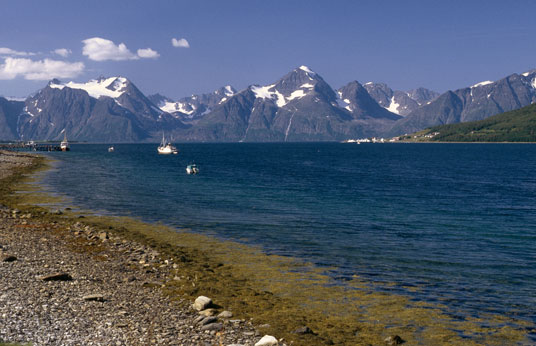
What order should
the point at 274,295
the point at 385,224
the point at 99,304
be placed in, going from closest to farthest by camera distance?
the point at 99,304, the point at 274,295, the point at 385,224

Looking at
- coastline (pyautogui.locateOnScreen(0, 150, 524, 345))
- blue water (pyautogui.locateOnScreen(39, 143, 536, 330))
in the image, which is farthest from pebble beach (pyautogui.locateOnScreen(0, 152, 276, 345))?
blue water (pyautogui.locateOnScreen(39, 143, 536, 330))

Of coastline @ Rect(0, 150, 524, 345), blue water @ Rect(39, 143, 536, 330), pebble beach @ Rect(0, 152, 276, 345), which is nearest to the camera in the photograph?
pebble beach @ Rect(0, 152, 276, 345)

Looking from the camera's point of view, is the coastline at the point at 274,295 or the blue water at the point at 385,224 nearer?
the coastline at the point at 274,295

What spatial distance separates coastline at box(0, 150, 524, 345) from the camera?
21891mm

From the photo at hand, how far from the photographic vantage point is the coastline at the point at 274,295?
2189 cm

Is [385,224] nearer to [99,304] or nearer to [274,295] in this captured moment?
[274,295]

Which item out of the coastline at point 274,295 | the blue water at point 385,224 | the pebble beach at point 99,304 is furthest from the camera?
the blue water at point 385,224

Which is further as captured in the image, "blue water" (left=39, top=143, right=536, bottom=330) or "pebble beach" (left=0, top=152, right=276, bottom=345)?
"blue water" (left=39, top=143, right=536, bottom=330)

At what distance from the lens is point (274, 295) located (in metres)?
27.7

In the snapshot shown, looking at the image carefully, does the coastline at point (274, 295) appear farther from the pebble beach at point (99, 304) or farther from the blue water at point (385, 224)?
the blue water at point (385, 224)

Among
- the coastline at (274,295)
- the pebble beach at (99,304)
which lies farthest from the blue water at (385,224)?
the pebble beach at (99,304)

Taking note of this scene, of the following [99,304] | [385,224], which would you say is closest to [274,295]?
[99,304]

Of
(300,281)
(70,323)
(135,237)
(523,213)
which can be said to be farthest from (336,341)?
(523,213)

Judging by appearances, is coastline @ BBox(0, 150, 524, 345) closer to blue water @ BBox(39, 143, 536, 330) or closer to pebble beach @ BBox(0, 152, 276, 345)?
pebble beach @ BBox(0, 152, 276, 345)
